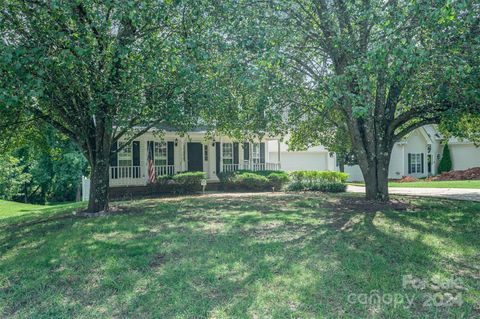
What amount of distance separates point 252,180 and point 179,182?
3528 mm

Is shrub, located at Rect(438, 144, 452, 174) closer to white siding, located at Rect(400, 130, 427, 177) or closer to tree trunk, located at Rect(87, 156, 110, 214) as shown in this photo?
white siding, located at Rect(400, 130, 427, 177)

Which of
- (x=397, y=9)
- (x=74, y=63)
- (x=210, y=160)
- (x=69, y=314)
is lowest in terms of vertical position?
(x=69, y=314)

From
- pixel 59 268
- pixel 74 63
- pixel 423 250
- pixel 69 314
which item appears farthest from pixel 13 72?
pixel 423 250

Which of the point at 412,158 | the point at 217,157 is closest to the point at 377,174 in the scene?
the point at 217,157

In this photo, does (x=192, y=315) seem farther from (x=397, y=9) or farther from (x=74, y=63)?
(x=397, y=9)

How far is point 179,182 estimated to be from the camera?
1633 centimetres

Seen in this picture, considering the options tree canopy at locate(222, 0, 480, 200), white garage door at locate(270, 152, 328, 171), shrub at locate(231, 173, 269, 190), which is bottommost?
shrub at locate(231, 173, 269, 190)

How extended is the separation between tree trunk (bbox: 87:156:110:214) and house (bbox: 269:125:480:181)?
728 inches

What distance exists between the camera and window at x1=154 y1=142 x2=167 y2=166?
18.2 meters

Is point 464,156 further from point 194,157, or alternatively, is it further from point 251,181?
point 194,157

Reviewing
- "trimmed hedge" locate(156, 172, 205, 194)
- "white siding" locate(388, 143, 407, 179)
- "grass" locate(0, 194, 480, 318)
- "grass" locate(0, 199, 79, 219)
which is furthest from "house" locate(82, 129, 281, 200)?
"white siding" locate(388, 143, 407, 179)

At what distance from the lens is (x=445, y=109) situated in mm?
9477

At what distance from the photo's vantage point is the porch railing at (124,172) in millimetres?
16344

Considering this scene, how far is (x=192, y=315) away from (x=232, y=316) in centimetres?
47
